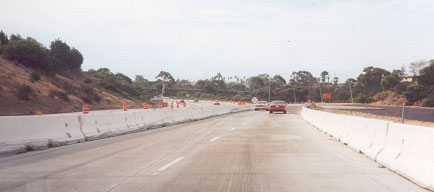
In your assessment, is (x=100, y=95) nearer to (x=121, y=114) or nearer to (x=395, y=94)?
(x=121, y=114)

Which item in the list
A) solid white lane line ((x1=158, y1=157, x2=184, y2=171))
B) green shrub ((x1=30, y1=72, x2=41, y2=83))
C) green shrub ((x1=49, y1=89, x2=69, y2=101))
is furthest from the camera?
green shrub ((x1=30, y1=72, x2=41, y2=83))

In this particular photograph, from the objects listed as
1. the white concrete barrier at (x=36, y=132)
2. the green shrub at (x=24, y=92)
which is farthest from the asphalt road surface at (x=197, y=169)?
the green shrub at (x=24, y=92)

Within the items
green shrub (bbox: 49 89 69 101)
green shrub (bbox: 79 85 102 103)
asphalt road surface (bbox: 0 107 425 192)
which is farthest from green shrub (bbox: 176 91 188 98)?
asphalt road surface (bbox: 0 107 425 192)

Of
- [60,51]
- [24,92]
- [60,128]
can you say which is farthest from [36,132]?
[60,51]

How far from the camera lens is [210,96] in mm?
169500

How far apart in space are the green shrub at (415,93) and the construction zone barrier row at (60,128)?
68169 mm

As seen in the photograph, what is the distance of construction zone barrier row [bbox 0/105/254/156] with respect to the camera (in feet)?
36.9

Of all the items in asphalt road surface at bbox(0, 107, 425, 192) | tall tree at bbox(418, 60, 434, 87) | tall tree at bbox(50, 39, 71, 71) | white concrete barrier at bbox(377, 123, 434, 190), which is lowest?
asphalt road surface at bbox(0, 107, 425, 192)

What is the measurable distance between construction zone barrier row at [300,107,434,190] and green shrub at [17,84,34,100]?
1686 inches

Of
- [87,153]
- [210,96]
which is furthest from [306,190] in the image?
[210,96]

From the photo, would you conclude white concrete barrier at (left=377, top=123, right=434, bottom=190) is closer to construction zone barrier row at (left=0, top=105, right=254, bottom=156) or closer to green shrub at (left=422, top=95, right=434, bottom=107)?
construction zone barrier row at (left=0, top=105, right=254, bottom=156)

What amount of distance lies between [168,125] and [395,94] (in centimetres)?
8059

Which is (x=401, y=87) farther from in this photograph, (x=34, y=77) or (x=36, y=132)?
(x=36, y=132)

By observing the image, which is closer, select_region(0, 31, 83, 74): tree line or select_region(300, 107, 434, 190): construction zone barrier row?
select_region(300, 107, 434, 190): construction zone barrier row
